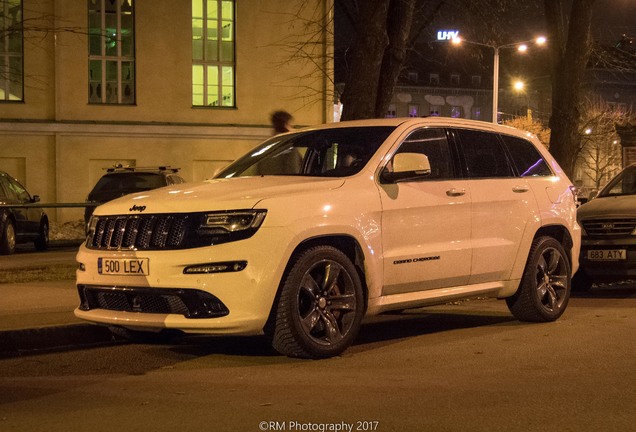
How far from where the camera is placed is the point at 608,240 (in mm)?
12656

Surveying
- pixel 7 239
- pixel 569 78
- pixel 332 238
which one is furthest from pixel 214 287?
pixel 569 78

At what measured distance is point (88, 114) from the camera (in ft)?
92.4

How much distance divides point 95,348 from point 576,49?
46.9 ft

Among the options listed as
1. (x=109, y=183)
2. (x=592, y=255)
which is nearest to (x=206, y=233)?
(x=592, y=255)

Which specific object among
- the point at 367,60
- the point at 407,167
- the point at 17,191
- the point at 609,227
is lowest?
the point at 609,227

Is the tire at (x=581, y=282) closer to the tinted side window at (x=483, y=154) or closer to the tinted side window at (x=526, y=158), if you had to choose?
the tinted side window at (x=526, y=158)

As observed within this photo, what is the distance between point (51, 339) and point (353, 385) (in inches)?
129

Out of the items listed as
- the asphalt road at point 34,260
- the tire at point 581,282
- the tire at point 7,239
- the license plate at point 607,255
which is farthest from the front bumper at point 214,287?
the tire at point 7,239

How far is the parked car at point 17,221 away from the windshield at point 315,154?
9137 millimetres

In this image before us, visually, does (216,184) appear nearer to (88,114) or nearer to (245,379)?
(245,379)

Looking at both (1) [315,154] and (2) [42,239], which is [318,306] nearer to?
(1) [315,154]

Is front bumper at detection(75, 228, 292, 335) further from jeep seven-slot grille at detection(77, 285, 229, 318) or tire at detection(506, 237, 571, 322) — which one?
tire at detection(506, 237, 571, 322)

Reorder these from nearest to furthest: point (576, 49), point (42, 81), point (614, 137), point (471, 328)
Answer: point (471, 328)
point (576, 49)
point (42, 81)
point (614, 137)

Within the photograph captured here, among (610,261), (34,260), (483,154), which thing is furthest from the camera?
(34,260)
